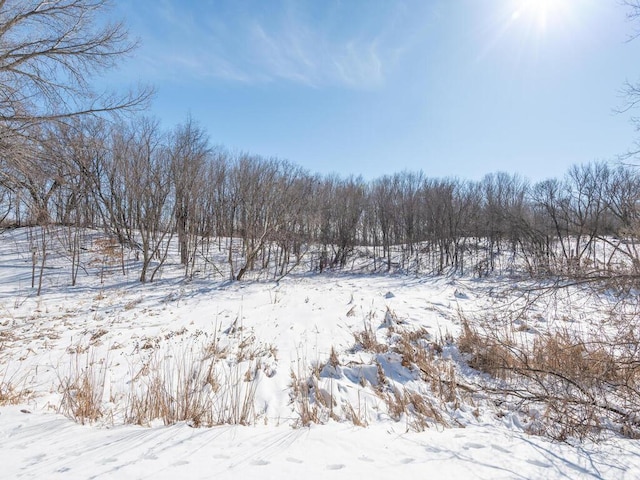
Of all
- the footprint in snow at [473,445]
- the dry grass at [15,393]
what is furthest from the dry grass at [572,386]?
the dry grass at [15,393]

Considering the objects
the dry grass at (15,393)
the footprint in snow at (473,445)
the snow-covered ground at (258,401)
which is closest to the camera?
the snow-covered ground at (258,401)

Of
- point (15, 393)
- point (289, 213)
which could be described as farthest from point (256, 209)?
point (15, 393)

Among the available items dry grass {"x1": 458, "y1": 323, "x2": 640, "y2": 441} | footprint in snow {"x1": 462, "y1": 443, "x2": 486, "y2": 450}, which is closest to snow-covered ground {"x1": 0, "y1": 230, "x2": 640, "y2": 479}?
footprint in snow {"x1": 462, "y1": 443, "x2": 486, "y2": 450}

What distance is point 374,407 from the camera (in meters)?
4.37

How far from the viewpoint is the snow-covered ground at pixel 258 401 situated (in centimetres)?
258

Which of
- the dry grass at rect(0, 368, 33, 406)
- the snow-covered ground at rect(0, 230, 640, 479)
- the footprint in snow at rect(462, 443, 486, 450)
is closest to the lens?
the snow-covered ground at rect(0, 230, 640, 479)

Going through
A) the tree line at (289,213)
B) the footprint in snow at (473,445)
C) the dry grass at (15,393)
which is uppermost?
the tree line at (289,213)

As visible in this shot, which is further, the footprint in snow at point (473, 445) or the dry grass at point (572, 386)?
the dry grass at point (572, 386)

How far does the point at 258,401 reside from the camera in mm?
4473

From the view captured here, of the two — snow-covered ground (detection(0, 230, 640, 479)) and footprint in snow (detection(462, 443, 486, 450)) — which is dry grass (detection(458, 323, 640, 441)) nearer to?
snow-covered ground (detection(0, 230, 640, 479))

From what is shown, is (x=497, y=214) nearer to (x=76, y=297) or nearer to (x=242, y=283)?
(x=242, y=283)

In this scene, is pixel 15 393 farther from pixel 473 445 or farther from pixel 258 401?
pixel 473 445

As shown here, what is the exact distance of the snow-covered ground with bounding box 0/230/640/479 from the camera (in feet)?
8.48

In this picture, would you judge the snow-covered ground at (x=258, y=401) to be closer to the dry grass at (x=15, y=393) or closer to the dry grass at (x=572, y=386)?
the dry grass at (x=15, y=393)
